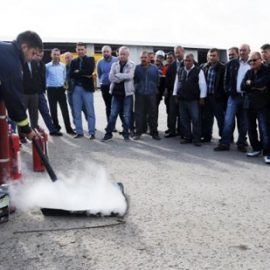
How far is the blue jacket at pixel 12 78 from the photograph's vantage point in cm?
385

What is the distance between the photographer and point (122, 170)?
630cm

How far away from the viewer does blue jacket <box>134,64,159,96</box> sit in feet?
28.5

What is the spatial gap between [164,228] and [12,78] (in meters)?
2.05

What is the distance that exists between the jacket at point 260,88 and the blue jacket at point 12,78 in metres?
4.11

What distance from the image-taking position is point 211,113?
27.6 feet

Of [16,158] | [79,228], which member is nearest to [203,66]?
[16,158]

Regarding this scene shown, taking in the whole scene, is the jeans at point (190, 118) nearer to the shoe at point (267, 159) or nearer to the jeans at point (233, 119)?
the jeans at point (233, 119)

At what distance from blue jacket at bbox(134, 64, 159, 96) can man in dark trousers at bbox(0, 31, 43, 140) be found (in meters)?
4.61

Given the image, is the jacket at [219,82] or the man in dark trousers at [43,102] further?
the man in dark trousers at [43,102]

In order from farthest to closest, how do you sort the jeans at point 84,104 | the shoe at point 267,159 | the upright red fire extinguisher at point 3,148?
1. the jeans at point 84,104
2. the shoe at point 267,159
3. the upright red fire extinguisher at point 3,148

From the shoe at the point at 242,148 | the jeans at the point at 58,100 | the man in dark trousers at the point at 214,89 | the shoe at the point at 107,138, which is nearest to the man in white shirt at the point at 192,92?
the man in dark trousers at the point at 214,89

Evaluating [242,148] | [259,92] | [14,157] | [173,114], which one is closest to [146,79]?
[173,114]

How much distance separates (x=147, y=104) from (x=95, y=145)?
1.50 metres

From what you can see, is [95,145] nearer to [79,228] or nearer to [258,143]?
[258,143]
